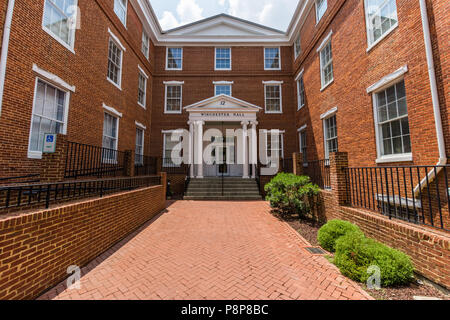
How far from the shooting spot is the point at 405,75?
5.33m

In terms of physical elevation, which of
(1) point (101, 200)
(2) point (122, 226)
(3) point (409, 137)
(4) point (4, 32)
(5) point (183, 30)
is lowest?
(2) point (122, 226)

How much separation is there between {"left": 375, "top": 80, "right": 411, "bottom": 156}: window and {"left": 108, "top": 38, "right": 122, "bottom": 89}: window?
37.3 feet

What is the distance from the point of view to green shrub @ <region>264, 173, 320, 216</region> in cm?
663

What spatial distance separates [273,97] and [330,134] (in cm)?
627

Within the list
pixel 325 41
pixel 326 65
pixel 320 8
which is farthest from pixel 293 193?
pixel 320 8

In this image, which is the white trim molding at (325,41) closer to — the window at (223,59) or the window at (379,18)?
the window at (379,18)

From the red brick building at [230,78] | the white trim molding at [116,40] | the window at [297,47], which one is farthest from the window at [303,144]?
the white trim molding at [116,40]

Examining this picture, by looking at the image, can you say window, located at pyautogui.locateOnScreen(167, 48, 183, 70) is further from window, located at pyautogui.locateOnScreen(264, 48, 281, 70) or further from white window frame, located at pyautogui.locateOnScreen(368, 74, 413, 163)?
white window frame, located at pyautogui.locateOnScreen(368, 74, 413, 163)

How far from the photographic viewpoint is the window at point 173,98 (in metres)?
14.4

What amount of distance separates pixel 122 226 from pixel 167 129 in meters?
10.1

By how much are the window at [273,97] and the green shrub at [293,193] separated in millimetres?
8349

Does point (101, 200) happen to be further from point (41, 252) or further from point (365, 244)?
point (365, 244)

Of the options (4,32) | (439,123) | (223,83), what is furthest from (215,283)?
(223,83)

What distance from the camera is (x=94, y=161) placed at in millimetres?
7555
